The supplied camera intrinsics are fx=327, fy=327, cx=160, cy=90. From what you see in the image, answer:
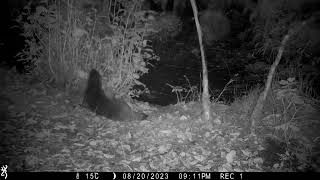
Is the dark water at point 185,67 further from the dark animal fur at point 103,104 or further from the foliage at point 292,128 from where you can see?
the dark animal fur at point 103,104

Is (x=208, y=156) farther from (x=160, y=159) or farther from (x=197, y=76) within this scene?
(x=197, y=76)

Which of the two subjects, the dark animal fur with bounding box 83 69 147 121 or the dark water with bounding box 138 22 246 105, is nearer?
the dark animal fur with bounding box 83 69 147 121

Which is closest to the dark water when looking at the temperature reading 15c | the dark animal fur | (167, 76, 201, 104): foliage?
(167, 76, 201, 104): foliage

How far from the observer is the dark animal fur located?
5.73 metres

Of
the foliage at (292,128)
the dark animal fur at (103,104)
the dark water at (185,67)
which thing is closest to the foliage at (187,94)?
the dark water at (185,67)

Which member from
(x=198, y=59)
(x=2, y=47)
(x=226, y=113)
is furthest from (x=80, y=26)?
(x=198, y=59)

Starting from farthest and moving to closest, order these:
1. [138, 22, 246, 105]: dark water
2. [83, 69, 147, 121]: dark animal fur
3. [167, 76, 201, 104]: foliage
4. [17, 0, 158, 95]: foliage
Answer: [138, 22, 246, 105]: dark water < [167, 76, 201, 104]: foliage < [17, 0, 158, 95]: foliage < [83, 69, 147, 121]: dark animal fur

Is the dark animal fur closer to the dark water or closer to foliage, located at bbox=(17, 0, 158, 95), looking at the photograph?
foliage, located at bbox=(17, 0, 158, 95)

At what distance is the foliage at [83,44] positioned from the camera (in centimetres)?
600

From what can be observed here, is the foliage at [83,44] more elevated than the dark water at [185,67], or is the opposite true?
the foliage at [83,44]

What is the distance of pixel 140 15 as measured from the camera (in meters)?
5.75

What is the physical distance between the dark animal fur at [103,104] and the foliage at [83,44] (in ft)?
0.90

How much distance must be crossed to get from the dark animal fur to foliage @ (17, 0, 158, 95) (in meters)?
0.28

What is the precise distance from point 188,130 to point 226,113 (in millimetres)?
1145
